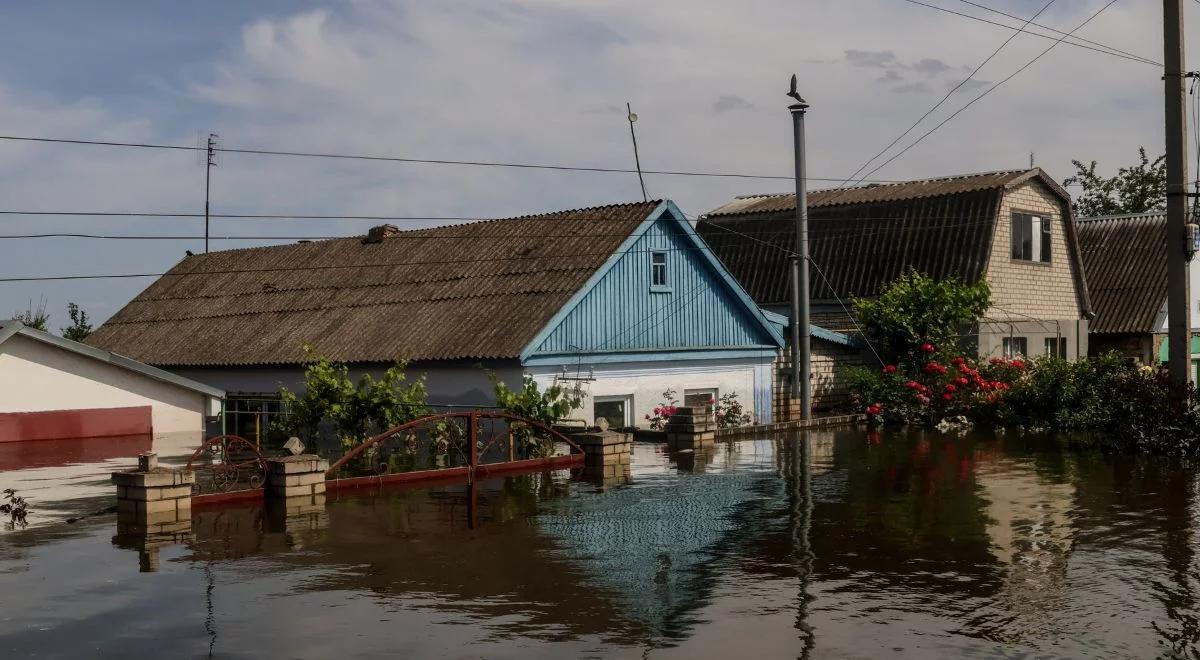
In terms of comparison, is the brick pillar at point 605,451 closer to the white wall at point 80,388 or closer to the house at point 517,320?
the house at point 517,320

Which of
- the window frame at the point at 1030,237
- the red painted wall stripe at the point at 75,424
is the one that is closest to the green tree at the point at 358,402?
the red painted wall stripe at the point at 75,424

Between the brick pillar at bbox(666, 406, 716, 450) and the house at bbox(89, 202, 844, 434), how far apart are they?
2.24m

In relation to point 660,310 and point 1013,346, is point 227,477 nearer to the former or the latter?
point 660,310

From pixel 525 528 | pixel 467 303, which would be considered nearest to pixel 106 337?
pixel 467 303

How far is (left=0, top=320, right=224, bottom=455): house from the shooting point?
25.4 meters

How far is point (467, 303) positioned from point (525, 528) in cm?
1476

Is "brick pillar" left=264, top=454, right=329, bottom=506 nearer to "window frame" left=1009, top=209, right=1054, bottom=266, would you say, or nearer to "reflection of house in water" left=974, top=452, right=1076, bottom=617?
"reflection of house in water" left=974, top=452, right=1076, bottom=617

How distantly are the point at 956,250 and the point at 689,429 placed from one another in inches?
530

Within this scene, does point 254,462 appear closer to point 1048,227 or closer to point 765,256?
point 765,256

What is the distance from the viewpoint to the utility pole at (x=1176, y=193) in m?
21.6

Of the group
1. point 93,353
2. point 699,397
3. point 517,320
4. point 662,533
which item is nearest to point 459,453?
point 517,320

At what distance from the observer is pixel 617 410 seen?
2817 cm

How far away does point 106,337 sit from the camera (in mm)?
39688

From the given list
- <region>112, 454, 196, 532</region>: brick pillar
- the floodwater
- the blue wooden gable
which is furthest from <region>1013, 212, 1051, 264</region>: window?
<region>112, 454, 196, 532</region>: brick pillar
